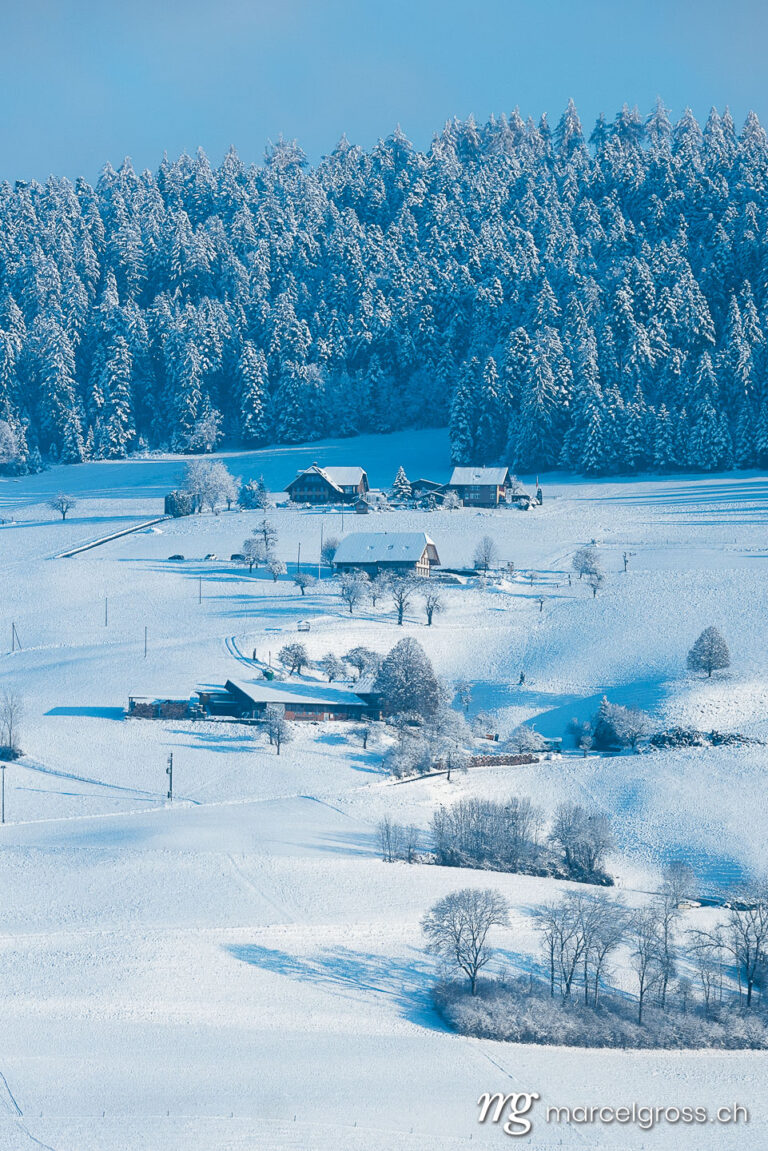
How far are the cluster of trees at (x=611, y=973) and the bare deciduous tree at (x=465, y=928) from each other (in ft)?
0.12

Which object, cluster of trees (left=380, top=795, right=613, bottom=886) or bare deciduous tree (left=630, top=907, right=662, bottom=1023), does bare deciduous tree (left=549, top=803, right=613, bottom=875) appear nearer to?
cluster of trees (left=380, top=795, right=613, bottom=886)

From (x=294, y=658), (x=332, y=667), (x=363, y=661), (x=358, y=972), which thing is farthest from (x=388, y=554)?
(x=358, y=972)

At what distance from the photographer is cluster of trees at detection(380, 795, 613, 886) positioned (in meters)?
42.2

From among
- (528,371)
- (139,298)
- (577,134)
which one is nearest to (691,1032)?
(528,371)

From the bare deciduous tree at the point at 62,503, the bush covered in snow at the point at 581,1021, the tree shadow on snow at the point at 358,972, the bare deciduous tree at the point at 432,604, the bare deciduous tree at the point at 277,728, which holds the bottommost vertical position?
the bush covered in snow at the point at 581,1021

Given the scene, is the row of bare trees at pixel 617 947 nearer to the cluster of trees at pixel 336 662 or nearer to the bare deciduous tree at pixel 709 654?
the bare deciduous tree at pixel 709 654

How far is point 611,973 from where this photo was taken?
34688 mm

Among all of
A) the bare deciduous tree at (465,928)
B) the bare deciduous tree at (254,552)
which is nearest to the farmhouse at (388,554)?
the bare deciduous tree at (254,552)

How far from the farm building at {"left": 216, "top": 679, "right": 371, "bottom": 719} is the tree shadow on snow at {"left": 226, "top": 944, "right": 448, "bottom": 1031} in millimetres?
20587

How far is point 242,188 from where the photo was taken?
161125mm

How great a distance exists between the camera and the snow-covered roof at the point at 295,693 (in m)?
55.1

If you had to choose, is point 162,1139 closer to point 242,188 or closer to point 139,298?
point 139,298

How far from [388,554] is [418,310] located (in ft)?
205

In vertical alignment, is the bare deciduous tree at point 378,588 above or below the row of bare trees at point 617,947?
above
